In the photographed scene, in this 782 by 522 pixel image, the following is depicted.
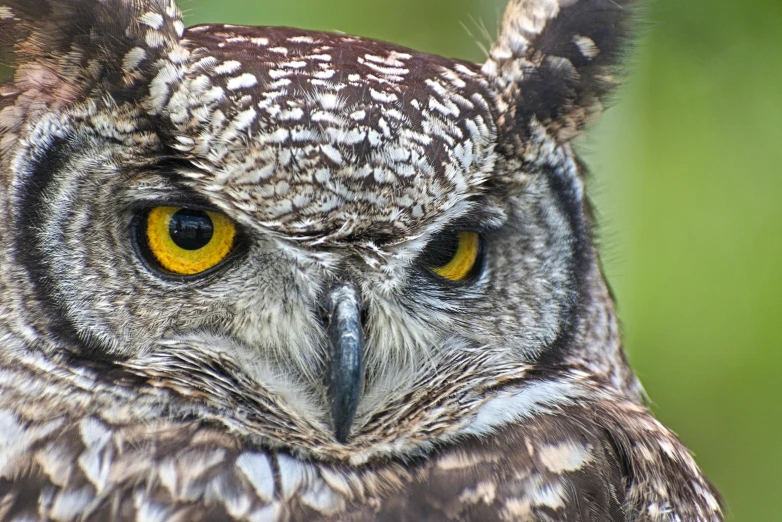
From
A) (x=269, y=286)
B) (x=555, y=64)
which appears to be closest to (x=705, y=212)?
(x=555, y=64)

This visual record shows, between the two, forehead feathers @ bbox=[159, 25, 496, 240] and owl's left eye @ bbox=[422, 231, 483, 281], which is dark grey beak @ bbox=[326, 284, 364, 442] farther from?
owl's left eye @ bbox=[422, 231, 483, 281]

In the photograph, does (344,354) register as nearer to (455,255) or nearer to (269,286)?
(269,286)

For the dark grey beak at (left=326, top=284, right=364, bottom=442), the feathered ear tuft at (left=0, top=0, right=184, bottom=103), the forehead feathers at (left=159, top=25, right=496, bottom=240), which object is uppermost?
the feathered ear tuft at (left=0, top=0, right=184, bottom=103)

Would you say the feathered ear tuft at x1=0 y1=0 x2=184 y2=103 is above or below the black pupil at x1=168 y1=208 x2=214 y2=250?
above

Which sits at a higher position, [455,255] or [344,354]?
[455,255]

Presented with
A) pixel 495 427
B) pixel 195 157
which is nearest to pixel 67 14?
pixel 195 157

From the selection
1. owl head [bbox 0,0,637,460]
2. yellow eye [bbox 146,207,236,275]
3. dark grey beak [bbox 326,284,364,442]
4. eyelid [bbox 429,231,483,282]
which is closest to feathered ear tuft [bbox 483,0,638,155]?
owl head [bbox 0,0,637,460]
